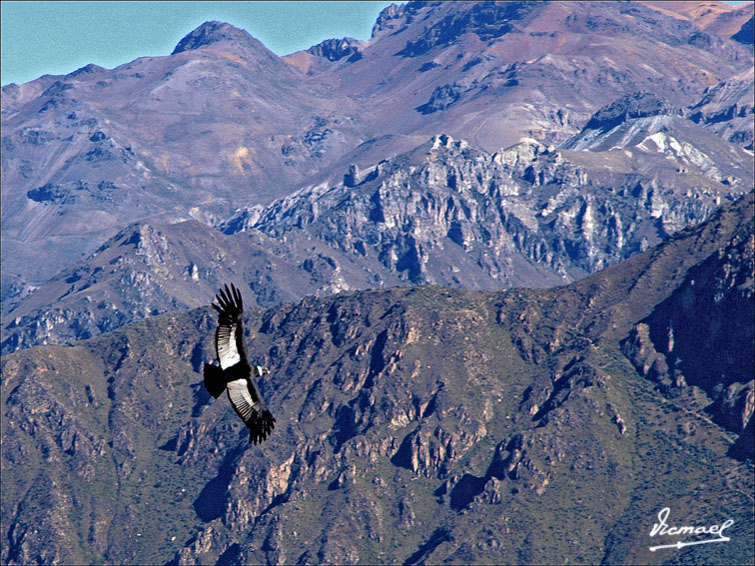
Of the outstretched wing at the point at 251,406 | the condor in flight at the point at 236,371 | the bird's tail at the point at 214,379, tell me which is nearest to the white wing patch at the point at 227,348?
the condor in flight at the point at 236,371

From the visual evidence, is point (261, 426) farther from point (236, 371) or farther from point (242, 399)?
point (236, 371)

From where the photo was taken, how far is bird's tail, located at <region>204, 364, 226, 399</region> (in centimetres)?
8381

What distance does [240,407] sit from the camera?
281ft

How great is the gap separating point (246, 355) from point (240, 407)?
2528mm

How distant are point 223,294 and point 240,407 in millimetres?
5495

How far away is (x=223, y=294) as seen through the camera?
3386 inches

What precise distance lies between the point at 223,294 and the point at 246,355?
3174mm

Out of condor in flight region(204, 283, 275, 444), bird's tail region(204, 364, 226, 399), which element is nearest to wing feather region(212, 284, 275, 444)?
condor in flight region(204, 283, 275, 444)

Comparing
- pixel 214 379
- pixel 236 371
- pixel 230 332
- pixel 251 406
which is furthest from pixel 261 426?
pixel 230 332

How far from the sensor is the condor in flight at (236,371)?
84.8 m

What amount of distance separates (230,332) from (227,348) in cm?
120

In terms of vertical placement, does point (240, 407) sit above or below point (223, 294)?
below

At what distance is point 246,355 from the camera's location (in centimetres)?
8550

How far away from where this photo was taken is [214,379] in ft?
276
